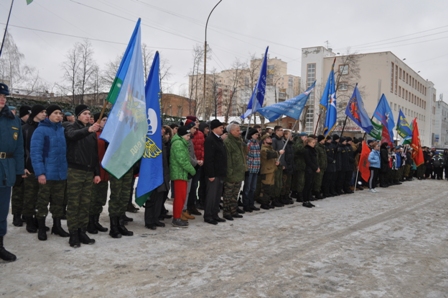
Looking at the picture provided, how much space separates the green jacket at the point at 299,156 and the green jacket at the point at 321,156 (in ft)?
3.31

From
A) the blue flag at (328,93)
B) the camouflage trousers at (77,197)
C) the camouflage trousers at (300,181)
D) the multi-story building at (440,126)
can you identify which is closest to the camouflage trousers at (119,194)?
the camouflage trousers at (77,197)

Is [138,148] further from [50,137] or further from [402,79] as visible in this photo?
[402,79]

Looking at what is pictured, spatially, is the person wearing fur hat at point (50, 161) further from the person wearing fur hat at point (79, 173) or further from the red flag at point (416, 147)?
the red flag at point (416, 147)

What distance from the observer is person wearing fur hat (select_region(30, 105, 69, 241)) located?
522 centimetres

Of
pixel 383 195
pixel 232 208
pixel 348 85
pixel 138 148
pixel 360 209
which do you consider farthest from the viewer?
pixel 348 85

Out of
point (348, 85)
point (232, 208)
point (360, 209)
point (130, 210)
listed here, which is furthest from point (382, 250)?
point (348, 85)

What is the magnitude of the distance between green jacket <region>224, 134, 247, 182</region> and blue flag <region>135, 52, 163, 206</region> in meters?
1.81

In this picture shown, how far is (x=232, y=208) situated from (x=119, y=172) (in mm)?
3148

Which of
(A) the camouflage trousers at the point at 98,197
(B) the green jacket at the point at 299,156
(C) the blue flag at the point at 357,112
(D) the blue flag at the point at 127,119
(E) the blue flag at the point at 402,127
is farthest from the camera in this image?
(E) the blue flag at the point at 402,127

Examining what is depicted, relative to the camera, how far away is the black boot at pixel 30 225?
19.4 feet

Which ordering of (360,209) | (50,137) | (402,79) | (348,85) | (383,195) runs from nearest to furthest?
(50,137), (360,209), (383,195), (348,85), (402,79)

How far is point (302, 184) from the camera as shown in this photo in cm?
1035

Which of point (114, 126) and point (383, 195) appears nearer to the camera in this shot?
point (114, 126)

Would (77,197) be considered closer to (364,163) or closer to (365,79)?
(364,163)
